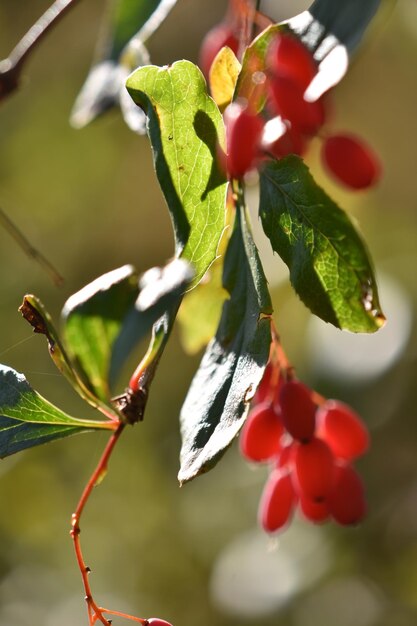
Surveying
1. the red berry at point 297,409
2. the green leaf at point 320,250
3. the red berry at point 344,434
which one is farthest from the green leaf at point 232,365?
the red berry at point 344,434

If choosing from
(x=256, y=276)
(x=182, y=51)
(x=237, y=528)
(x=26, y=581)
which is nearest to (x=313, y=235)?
(x=256, y=276)

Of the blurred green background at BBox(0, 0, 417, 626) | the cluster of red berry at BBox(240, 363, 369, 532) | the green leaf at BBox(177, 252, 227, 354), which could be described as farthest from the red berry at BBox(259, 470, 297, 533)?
the blurred green background at BBox(0, 0, 417, 626)

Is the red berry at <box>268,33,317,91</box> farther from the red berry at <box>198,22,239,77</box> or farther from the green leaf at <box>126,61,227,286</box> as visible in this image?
the red berry at <box>198,22,239,77</box>

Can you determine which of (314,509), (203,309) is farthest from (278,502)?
(203,309)

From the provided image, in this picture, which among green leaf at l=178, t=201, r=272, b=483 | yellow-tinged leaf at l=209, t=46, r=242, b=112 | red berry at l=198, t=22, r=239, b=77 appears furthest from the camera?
red berry at l=198, t=22, r=239, b=77

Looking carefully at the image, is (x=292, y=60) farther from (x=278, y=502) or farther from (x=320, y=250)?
(x=278, y=502)

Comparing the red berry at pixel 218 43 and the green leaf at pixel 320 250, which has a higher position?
the red berry at pixel 218 43

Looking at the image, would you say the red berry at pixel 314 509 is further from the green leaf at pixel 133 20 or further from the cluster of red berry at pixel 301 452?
the green leaf at pixel 133 20
